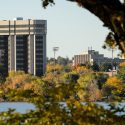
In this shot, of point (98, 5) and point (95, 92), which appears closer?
point (98, 5)

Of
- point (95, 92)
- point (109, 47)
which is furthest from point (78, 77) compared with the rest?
point (109, 47)

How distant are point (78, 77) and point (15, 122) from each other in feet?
565

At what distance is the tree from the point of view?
1051 cm

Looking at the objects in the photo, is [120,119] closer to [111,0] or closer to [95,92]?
[111,0]

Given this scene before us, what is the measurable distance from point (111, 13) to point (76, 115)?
6.79 ft

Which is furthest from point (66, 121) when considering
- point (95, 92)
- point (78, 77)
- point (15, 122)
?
point (78, 77)

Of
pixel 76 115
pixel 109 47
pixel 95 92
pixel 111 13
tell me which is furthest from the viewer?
pixel 95 92

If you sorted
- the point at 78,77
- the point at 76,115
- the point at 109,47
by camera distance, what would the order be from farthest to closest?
1. the point at 78,77
2. the point at 109,47
3. the point at 76,115

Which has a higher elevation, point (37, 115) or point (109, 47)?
point (109, 47)

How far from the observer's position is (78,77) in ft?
602

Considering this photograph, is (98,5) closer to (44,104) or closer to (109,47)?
(109,47)

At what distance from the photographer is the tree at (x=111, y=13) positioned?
10.5 meters

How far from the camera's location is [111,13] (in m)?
10.6

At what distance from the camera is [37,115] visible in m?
11.8
